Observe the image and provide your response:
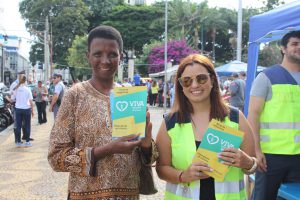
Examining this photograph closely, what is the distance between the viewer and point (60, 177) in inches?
287

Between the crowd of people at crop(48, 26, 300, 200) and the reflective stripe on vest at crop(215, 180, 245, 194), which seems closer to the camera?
the crowd of people at crop(48, 26, 300, 200)

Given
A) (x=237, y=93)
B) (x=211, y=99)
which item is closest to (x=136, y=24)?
(x=237, y=93)

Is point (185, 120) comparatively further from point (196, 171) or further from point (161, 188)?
point (161, 188)

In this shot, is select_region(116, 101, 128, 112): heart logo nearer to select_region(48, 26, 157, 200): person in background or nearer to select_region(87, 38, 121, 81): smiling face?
select_region(48, 26, 157, 200): person in background

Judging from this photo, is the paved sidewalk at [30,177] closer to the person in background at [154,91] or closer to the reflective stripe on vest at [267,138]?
the reflective stripe on vest at [267,138]

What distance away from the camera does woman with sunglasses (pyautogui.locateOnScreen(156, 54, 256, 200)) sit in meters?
2.38

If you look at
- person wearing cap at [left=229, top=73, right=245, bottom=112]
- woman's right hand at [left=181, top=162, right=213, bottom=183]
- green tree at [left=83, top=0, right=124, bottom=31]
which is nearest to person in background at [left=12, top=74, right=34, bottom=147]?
person wearing cap at [left=229, top=73, right=245, bottom=112]

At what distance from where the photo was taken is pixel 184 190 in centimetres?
243

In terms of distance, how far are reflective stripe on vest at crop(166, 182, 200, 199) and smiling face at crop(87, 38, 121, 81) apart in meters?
0.76

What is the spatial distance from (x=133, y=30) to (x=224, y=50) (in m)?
14.3

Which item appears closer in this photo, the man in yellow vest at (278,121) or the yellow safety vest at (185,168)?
the yellow safety vest at (185,168)

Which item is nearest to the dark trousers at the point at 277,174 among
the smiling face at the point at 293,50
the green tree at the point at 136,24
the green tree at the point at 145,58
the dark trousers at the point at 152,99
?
the smiling face at the point at 293,50

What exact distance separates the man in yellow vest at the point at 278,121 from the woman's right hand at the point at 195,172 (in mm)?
1359

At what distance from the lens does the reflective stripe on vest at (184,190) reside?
2385mm
